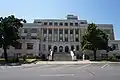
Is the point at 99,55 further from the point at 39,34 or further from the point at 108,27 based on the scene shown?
the point at 39,34

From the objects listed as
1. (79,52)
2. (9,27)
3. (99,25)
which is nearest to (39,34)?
(79,52)

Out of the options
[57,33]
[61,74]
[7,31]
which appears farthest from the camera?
[57,33]

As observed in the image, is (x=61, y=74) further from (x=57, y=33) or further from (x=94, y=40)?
(x=57, y=33)

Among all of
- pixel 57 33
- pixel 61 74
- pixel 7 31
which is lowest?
pixel 61 74

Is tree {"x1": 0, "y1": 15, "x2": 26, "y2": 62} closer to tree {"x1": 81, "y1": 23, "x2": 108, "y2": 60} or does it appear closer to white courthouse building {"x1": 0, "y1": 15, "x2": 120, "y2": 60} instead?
tree {"x1": 81, "y1": 23, "x2": 108, "y2": 60}

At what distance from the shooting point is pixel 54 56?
5441 cm

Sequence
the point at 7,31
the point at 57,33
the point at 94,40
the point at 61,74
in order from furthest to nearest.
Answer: the point at 57,33, the point at 94,40, the point at 7,31, the point at 61,74

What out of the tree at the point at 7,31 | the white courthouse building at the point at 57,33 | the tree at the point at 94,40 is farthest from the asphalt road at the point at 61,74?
the white courthouse building at the point at 57,33

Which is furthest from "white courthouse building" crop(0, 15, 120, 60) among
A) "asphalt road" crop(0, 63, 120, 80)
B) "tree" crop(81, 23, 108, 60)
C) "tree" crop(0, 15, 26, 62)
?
"asphalt road" crop(0, 63, 120, 80)

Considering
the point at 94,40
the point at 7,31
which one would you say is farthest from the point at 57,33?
the point at 7,31

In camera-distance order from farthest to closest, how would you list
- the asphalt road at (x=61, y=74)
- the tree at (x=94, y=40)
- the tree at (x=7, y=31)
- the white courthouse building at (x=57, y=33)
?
the white courthouse building at (x=57, y=33) < the tree at (x=94, y=40) < the tree at (x=7, y=31) < the asphalt road at (x=61, y=74)

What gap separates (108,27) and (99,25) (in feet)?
11.5

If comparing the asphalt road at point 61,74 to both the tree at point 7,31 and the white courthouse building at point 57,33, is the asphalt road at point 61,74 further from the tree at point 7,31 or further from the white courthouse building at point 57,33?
the white courthouse building at point 57,33

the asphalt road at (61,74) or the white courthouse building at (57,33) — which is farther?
the white courthouse building at (57,33)
